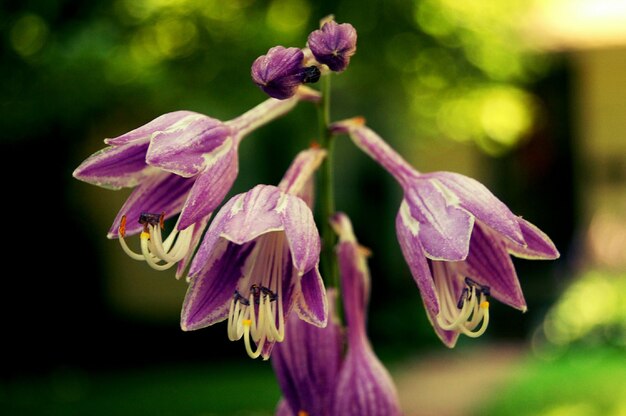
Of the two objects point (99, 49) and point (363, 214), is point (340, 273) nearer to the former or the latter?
point (99, 49)

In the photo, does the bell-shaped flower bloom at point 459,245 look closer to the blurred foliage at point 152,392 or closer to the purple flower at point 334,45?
the purple flower at point 334,45

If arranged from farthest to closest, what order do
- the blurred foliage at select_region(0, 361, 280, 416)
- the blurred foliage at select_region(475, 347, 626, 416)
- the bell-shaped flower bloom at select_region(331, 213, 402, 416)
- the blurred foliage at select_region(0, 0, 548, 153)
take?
the blurred foliage at select_region(0, 361, 280, 416) < the blurred foliage at select_region(0, 0, 548, 153) < the blurred foliage at select_region(475, 347, 626, 416) < the bell-shaped flower bloom at select_region(331, 213, 402, 416)

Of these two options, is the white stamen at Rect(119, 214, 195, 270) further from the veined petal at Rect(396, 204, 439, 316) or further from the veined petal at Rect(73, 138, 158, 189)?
the veined petal at Rect(396, 204, 439, 316)

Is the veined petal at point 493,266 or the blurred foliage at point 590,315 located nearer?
the veined petal at point 493,266

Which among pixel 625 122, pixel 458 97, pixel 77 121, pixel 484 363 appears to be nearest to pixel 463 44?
pixel 458 97

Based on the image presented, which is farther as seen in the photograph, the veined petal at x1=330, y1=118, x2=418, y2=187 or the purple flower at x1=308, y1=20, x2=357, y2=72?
the veined petal at x1=330, y1=118, x2=418, y2=187

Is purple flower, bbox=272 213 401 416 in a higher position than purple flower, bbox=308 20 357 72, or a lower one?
lower

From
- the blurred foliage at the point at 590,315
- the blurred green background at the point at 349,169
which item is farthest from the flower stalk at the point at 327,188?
the blurred foliage at the point at 590,315

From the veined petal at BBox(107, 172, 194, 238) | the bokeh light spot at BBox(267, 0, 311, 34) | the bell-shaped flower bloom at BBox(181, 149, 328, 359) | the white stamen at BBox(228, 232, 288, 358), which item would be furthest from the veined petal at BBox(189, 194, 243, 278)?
the bokeh light spot at BBox(267, 0, 311, 34)
